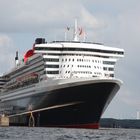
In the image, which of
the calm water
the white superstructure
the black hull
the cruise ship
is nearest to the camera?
the calm water

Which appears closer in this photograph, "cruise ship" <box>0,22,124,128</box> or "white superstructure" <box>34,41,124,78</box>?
"cruise ship" <box>0,22,124,128</box>

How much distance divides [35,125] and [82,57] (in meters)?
15.4

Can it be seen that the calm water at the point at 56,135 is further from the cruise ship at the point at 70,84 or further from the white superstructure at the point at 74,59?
the white superstructure at the point at 74,59

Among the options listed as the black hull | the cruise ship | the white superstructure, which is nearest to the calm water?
the black hull

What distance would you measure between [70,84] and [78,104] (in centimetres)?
354

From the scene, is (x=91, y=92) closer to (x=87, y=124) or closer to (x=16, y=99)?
(x=87, y=124)

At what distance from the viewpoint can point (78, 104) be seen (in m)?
118

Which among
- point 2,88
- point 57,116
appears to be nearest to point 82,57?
point 57,116

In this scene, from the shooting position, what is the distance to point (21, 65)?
146 m

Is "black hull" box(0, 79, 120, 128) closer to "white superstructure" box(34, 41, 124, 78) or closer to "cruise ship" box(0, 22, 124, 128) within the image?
"cruise ship" box(0, 22, 124, 128)

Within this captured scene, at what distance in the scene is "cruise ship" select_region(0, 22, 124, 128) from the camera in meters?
118

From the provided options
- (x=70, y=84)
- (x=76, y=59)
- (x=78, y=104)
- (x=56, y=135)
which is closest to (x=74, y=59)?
(x=76, y=59)

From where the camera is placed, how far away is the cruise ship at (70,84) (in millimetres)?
117562

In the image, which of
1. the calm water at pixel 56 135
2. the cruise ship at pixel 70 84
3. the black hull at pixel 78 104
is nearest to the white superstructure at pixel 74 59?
the cruise ship at pixel 70 84
